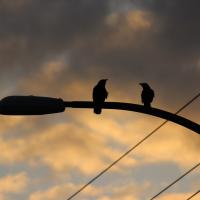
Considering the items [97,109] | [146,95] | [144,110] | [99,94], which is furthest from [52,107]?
[146,95]

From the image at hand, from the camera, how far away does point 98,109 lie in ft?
29.3

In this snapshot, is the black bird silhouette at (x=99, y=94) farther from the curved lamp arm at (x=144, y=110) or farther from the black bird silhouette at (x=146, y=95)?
the black bird silhouette at (x=146, y=95)

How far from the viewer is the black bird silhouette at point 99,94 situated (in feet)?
28.9

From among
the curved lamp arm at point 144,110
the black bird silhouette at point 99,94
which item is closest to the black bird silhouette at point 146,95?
the curved lamp arm at point 144,110

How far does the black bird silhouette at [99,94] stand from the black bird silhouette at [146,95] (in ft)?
2.21

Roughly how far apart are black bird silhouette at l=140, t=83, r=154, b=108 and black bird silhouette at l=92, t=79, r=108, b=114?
67 centimetres

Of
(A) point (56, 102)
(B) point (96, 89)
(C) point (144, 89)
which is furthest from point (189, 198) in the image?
(A) point (56, 102)

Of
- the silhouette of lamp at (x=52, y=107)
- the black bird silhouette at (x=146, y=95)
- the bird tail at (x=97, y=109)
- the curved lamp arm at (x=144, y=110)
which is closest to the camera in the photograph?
the curved lamp arm at (x=144, y=110)

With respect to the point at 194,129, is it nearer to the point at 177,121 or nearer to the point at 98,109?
the point at 177,121

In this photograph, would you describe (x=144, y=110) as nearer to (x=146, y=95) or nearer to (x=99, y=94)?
(x=99, y=94)

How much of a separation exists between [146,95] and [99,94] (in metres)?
1.07

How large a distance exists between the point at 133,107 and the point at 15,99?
1795 millimetres

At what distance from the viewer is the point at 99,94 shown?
9367mm

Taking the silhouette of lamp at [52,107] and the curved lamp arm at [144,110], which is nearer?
the curved lamp arm at [144,110]
